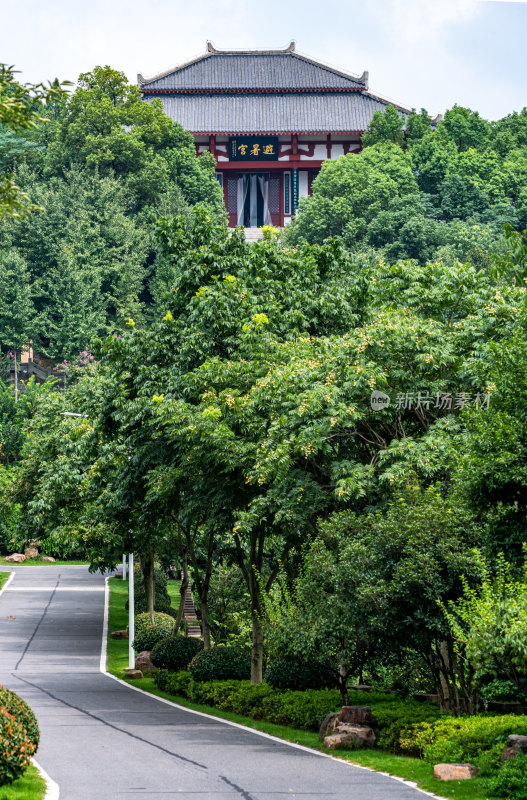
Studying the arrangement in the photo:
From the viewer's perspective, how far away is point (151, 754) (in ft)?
50.5

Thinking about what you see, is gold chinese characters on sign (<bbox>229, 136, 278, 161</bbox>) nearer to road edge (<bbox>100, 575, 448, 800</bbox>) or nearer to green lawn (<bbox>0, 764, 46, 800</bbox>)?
road edge (<bbox>100, 575, 448, 800</bbox>)

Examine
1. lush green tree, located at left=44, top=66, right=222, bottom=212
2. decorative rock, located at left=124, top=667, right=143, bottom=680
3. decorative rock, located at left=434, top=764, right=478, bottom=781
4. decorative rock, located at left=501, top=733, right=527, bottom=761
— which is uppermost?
lush green tree, located at left=44, top=66, right=222, bottom=212

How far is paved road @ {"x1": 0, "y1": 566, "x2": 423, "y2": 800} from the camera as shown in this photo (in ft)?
41.7

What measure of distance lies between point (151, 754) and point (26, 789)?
408 cm

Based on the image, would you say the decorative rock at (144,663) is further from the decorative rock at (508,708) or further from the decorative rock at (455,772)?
the decorative rock at (455,772)

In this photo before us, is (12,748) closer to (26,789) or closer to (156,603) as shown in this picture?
(26,789)

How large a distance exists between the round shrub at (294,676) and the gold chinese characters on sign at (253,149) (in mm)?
57858

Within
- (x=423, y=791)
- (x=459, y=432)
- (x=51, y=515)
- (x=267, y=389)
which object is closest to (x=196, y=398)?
(x=267, y=389)

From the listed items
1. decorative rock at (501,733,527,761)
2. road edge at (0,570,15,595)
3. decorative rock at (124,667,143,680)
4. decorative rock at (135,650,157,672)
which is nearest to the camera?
decorative rock at (501,733,527,761)

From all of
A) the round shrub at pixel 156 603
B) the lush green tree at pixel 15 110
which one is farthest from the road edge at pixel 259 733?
the lush green tree at pixel 15 110

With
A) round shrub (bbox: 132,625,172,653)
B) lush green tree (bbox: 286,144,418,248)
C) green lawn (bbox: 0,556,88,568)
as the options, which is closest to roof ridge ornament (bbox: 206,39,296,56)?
lush green tree (bbox: 286,144,418,248)

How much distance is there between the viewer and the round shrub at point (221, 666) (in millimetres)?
23344

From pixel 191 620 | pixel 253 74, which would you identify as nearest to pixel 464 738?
pixel 191 620

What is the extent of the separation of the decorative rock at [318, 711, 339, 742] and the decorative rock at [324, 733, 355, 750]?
536 mm
